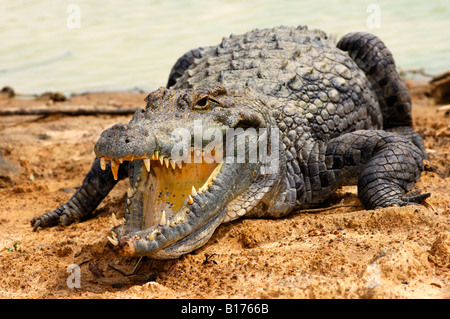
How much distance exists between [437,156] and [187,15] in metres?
12.7

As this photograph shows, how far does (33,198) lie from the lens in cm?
544

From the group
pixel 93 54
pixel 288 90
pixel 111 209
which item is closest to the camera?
pixel 288 90

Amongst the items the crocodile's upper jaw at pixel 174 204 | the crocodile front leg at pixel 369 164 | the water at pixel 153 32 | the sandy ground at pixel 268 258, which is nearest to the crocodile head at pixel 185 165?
the crocodile's upper jaw at pixel 174 204

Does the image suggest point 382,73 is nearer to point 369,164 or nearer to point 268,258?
point 369,164

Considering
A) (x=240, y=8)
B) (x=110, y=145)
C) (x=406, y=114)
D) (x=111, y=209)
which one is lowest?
(x=111, y=209)

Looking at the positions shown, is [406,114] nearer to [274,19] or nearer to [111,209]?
[111,209]

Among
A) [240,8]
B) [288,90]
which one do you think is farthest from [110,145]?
[240,8]

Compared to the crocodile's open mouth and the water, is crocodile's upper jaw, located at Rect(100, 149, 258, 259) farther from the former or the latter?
the water

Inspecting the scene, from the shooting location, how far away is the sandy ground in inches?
112

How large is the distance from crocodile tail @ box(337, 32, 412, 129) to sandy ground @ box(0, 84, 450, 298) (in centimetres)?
81

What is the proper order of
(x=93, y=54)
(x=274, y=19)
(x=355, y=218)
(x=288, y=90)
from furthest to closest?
(x=274, y=19) → (x=93, y=54) → (x=288, y=90) → (x=355, y=218)

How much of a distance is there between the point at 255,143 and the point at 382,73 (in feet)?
7.95

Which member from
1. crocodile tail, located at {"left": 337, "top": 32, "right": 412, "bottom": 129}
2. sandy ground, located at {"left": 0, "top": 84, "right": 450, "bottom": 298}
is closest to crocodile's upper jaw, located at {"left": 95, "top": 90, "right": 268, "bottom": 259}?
sandy ground, located at {"left": 0, "top": 84, "right": 450, "bottom": 298}

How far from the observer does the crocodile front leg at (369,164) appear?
4199 mm
